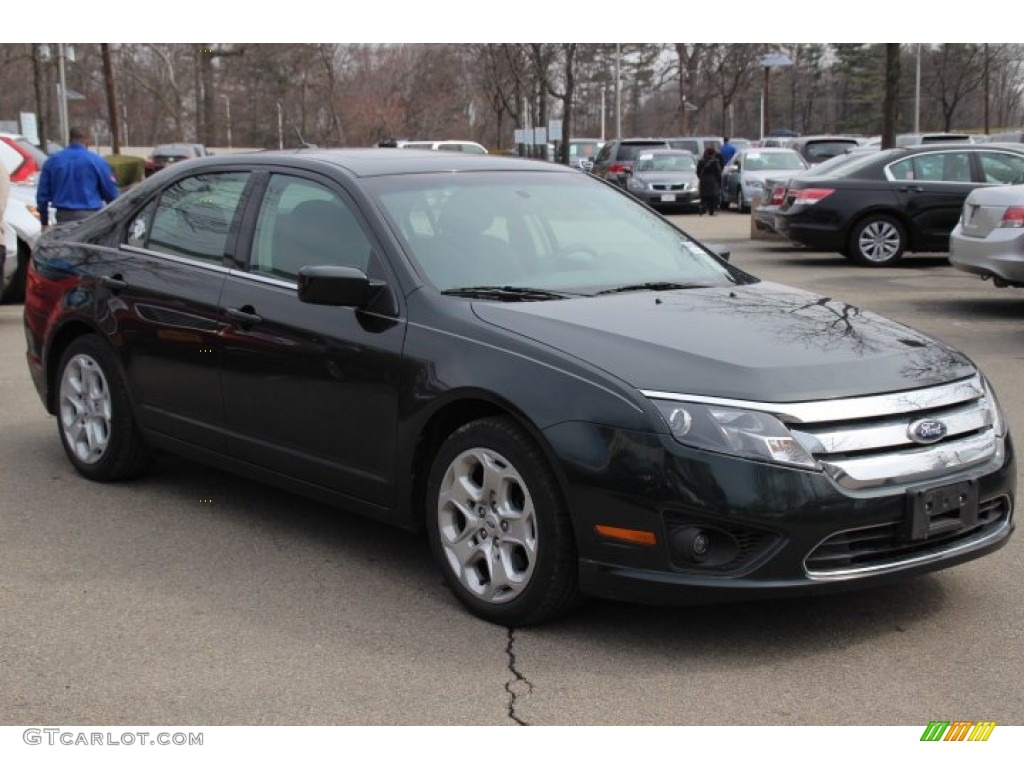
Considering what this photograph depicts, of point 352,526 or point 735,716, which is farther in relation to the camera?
point 352,526

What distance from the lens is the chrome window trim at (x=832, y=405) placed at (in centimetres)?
403

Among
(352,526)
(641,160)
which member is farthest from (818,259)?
(352,526)

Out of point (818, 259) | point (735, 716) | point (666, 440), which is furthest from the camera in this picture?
point (818, 259)

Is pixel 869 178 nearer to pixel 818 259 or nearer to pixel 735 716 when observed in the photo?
pixel 818 259

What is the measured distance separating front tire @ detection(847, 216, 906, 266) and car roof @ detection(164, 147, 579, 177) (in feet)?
38.5

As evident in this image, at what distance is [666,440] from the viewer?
4020 mm

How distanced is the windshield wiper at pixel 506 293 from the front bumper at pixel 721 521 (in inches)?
32.0

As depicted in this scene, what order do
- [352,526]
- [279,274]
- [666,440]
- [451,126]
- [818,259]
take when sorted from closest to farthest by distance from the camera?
[666,440]
[279,274]
[352,526]
[818,259]
[451,126]

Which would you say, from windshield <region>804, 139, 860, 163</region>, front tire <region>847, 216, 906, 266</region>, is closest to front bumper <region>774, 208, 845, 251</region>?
front tire <region>847, 216, 906, 266</region>

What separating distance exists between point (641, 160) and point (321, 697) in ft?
88.9

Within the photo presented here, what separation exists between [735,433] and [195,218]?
9.87 ft

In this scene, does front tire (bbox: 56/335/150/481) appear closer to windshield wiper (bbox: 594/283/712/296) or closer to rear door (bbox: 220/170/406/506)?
rear door (bbox: 220/170/406/506)

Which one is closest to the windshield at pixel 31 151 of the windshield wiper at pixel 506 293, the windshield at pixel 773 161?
the windshield wiper at pixel 506 293

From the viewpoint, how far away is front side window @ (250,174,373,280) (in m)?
5.16
